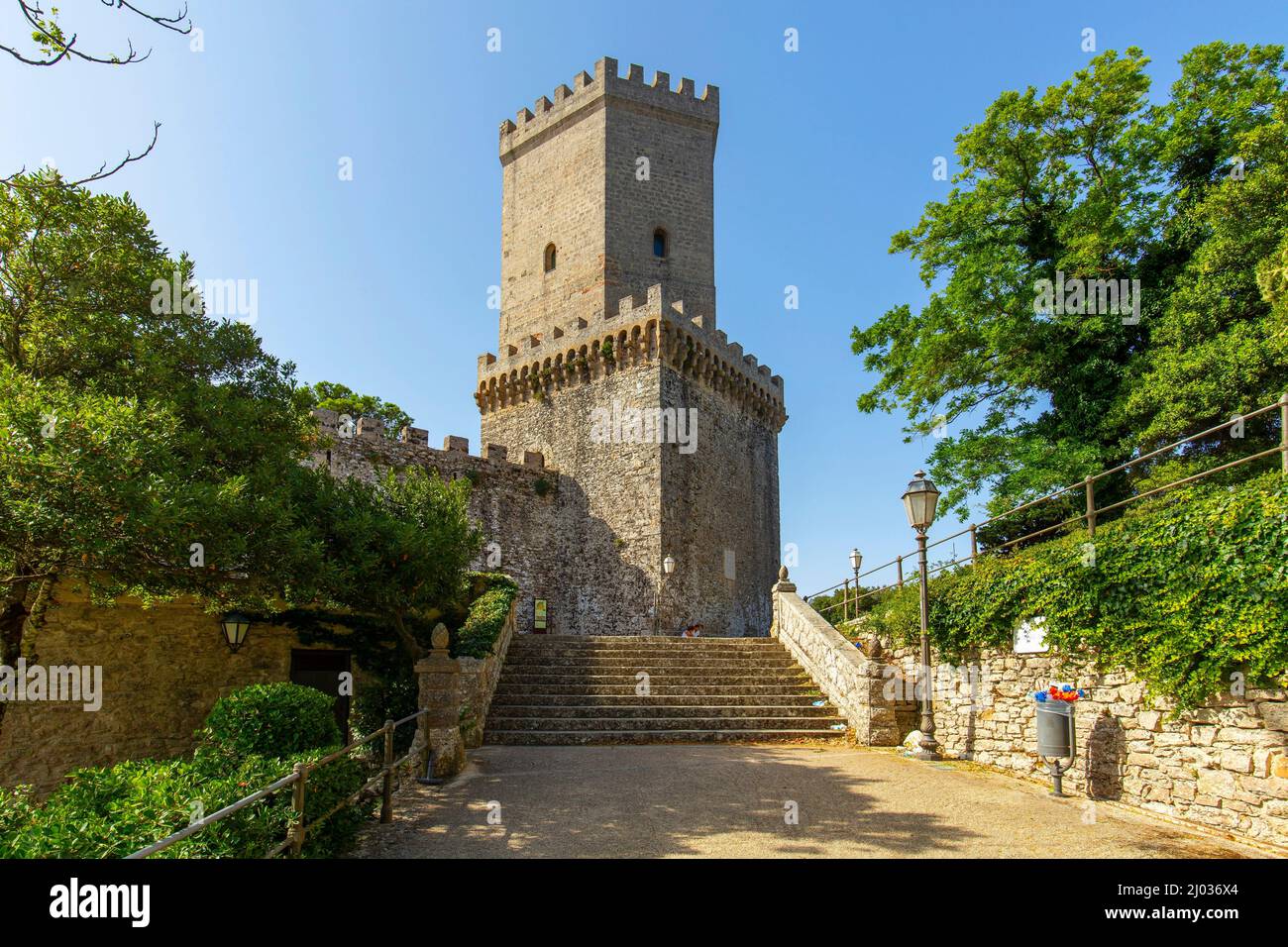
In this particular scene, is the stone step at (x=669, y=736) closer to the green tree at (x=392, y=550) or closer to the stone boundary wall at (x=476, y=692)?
the stone boundary wall at (x=476, y=692)

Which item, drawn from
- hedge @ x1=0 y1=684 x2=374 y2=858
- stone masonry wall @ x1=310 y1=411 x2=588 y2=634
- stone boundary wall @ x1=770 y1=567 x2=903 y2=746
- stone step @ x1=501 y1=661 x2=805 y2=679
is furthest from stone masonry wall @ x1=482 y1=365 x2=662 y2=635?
hedge @ x1=0 y1=684 x2=374 y2=858

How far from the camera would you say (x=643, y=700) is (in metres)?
12.6

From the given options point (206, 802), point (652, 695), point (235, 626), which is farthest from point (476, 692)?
point (206, 802)

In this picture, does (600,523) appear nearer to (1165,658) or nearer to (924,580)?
(924,580)

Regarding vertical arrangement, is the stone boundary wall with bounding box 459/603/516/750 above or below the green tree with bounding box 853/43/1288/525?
below

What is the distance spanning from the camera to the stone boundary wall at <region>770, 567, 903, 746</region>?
1086 cm

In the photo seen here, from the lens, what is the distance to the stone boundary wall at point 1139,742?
18.7ft

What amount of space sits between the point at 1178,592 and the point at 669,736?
729 centimetres

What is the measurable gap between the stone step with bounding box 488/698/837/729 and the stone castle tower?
9.40 m

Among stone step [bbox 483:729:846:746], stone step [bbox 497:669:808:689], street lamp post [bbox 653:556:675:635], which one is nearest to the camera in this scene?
stone step [bbox 483:729:846:746]

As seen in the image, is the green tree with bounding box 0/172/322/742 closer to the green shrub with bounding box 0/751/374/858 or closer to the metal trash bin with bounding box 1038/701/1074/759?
the green shrub with bounding box 0/751/374/858

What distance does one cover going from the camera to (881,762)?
31.0 ft
